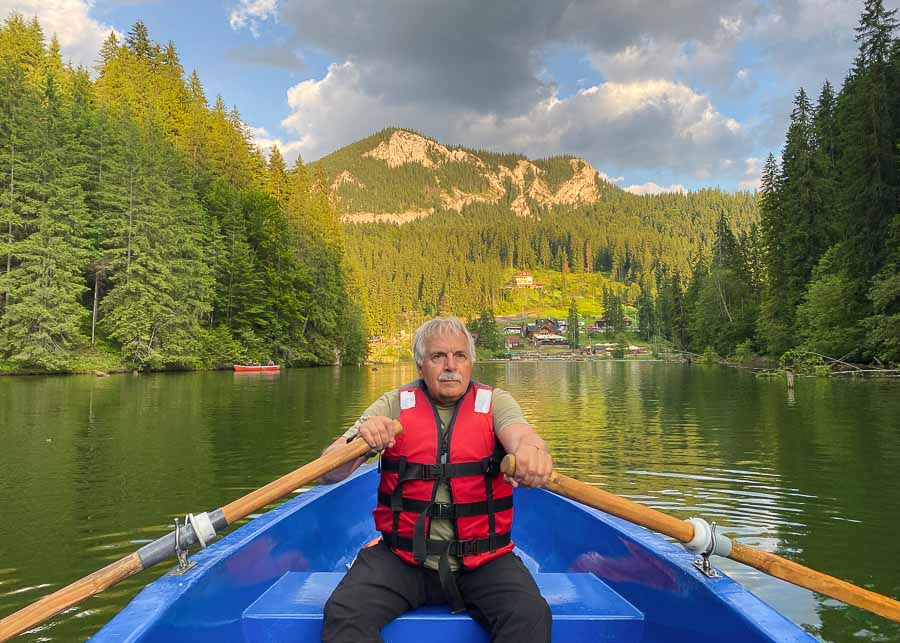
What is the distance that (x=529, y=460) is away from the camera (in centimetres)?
287

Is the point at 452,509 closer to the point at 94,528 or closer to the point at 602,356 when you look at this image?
the point at 94,528

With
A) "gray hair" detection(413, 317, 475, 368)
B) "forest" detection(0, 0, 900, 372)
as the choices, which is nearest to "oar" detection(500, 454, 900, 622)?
"gray hair" detection(413, 317, 475, 368)

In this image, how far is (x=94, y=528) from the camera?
7094 mm

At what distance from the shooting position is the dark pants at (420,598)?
9.20 feet

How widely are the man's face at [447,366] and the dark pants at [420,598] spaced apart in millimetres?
866

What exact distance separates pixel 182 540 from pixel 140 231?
42353 millimetres

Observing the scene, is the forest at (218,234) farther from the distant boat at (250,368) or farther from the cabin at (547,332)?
the cabin at (547,332)

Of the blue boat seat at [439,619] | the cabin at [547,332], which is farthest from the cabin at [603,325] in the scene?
the blue boat seat at [439,619]

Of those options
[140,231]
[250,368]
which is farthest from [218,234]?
[250,368]

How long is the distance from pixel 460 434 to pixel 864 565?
17.3ft

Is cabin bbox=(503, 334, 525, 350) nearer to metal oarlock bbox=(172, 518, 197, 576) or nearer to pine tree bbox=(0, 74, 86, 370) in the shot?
pine tree bbox=(0, 74, 86, 370)

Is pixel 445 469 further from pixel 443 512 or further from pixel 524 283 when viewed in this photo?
pixel 524 283

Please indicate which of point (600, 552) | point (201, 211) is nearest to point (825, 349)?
point (600, 552)

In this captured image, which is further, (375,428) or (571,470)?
(571,470)
